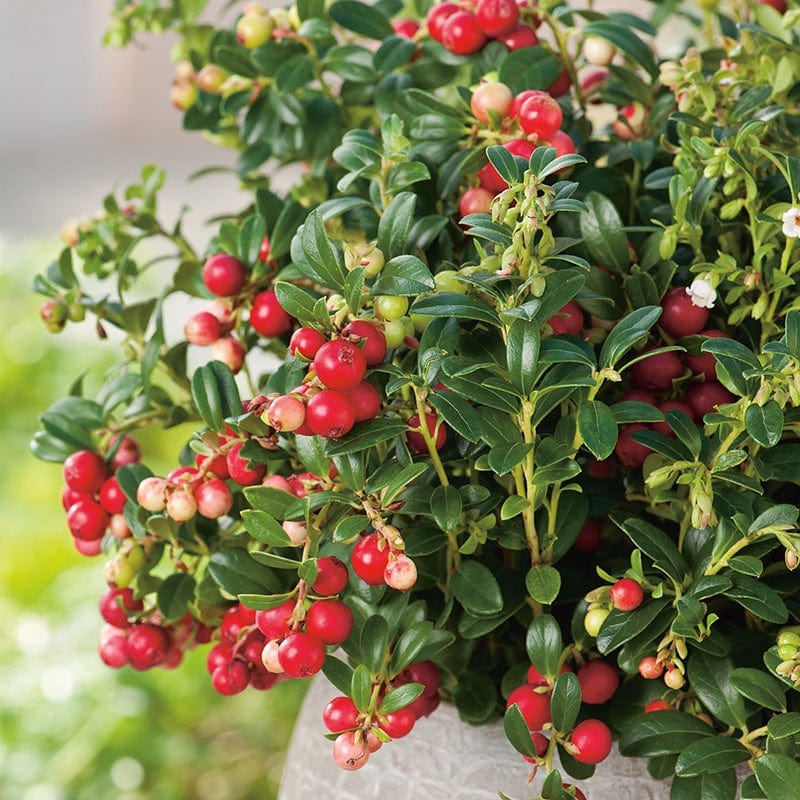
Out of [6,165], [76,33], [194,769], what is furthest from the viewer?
[76,33]

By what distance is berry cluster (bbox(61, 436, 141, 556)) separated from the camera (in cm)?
62

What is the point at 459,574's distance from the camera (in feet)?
1.73

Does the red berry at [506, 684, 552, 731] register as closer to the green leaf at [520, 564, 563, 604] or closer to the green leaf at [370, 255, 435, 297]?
the green leaf at [520, 564, 563, 604]

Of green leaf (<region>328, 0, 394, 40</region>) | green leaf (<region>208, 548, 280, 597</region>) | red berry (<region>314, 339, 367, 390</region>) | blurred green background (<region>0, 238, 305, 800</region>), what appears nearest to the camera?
red berry (<region>314, 339, 367, 390</region>)

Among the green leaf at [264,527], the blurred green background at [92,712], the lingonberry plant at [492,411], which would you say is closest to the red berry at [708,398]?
the lingonberry plant at [492,411]

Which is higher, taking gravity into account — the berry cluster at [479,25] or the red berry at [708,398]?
the berry cluster at [479,25]

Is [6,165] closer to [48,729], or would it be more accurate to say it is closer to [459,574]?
[48,729]

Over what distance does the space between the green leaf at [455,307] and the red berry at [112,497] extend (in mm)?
236

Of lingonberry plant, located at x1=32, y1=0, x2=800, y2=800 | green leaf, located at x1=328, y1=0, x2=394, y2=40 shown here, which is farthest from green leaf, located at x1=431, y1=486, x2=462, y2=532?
green leaf, located at x1=328, y1=0, x2=394, y2=40

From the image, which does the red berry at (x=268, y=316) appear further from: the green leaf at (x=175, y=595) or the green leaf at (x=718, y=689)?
the green leaf at (x=718, y=689)

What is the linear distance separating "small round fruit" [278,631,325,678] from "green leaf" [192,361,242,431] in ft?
0.40

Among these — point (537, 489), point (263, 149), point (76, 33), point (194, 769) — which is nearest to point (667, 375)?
point (537, 489)

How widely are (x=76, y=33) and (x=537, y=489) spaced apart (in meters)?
4.89

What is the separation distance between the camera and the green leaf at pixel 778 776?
458 millimetres
